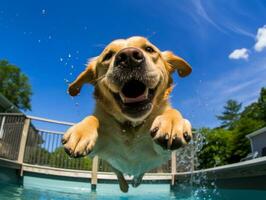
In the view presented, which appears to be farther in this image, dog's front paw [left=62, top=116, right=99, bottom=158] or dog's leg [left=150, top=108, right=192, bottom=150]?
dog's front paw [left=62, top=116, right=99, bottom=158]

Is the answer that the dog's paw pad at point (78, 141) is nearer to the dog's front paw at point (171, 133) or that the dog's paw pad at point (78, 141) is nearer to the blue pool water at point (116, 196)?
the dog's front paw at point (171, 133)

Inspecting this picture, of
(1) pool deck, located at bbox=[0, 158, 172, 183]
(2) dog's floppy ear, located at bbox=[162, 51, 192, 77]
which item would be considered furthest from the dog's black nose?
(1) pool deck, located at bbox=[0, 158, 172, 183]

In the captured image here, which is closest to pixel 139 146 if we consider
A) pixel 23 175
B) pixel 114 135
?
pixel 114 135

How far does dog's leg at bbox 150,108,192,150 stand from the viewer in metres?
2.34

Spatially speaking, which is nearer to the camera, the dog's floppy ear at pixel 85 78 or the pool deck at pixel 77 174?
the dog's floppy ear at pixel 85 78

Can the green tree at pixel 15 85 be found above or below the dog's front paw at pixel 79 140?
above

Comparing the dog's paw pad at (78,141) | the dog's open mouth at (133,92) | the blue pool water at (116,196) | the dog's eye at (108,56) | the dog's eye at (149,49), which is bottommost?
the blue pool water at (116,196)

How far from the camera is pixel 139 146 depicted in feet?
11.2

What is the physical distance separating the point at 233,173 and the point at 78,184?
5426 mm

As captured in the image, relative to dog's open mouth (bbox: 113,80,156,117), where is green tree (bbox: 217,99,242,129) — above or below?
above

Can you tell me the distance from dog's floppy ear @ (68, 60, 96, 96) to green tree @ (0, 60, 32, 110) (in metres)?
36.1

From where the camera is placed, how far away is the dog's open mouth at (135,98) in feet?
9.66

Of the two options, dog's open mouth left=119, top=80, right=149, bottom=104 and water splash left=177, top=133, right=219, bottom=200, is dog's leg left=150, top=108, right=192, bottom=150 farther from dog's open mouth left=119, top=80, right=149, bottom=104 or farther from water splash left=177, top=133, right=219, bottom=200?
water splash left=177, top=133, right=219, bottom=200

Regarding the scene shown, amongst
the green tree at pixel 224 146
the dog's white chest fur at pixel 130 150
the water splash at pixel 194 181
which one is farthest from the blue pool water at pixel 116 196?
the green tree at pixel 224 146
